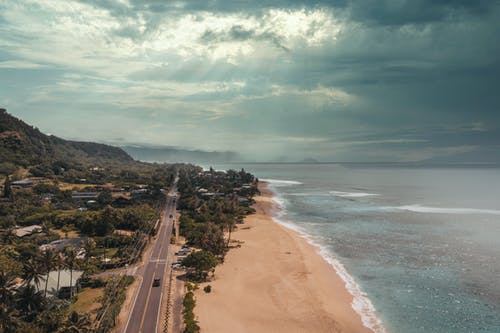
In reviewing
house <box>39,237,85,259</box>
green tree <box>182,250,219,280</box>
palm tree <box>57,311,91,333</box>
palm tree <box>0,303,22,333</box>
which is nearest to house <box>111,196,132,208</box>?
house <box>39,237,85,259</box>

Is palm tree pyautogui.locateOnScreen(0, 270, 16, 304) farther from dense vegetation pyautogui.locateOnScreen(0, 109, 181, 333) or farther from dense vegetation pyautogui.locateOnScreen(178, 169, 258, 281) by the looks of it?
dense vegetation pyautogui.locateOnScreen(178, 169, 258, 281)

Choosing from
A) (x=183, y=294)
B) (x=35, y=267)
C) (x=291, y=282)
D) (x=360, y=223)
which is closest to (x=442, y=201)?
(x=360, y=223)

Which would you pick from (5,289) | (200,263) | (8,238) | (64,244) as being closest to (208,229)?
(200,263)

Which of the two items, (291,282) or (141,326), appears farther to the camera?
(291,282)

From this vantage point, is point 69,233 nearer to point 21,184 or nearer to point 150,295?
point 150,295

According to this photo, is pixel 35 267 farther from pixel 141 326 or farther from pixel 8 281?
pixel 141 326

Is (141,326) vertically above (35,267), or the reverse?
(35,267)
